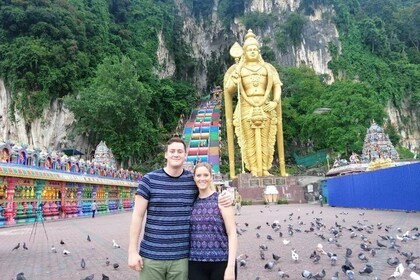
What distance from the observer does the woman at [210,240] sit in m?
2.35

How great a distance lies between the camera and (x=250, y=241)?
692cm

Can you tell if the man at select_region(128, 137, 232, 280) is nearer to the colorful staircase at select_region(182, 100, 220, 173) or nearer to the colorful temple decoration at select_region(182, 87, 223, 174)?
the colorful temple decoration at select_region(182, 87, 223, 174)

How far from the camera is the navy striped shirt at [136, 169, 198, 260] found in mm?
2377

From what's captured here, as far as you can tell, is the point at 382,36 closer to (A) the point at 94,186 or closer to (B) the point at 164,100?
(B) the point at 164,100

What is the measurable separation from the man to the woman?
5 cm

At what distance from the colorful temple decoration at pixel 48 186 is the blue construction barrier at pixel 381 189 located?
35.3 feet

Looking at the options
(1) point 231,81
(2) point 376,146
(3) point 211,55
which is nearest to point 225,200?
(1) point 231,81

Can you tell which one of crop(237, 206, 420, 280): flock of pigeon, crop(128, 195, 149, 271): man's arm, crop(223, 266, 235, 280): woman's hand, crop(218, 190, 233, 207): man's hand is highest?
crop(218, 190, 233, 207): man's hand

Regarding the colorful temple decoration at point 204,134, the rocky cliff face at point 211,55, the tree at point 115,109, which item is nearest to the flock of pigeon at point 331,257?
the colorful temple decoration at point 204,134

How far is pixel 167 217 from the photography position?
240cm

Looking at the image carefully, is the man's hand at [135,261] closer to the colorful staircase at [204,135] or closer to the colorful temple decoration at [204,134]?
the colorful temple decoration at [204,134]

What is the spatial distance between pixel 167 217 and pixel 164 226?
2.2 inches

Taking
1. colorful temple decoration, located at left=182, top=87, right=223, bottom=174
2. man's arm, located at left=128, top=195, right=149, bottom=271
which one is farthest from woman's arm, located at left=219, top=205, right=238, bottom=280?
colorful temple decoration, located at left=182, top=87, right=223, bottom=174

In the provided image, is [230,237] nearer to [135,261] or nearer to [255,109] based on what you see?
[135,261]
